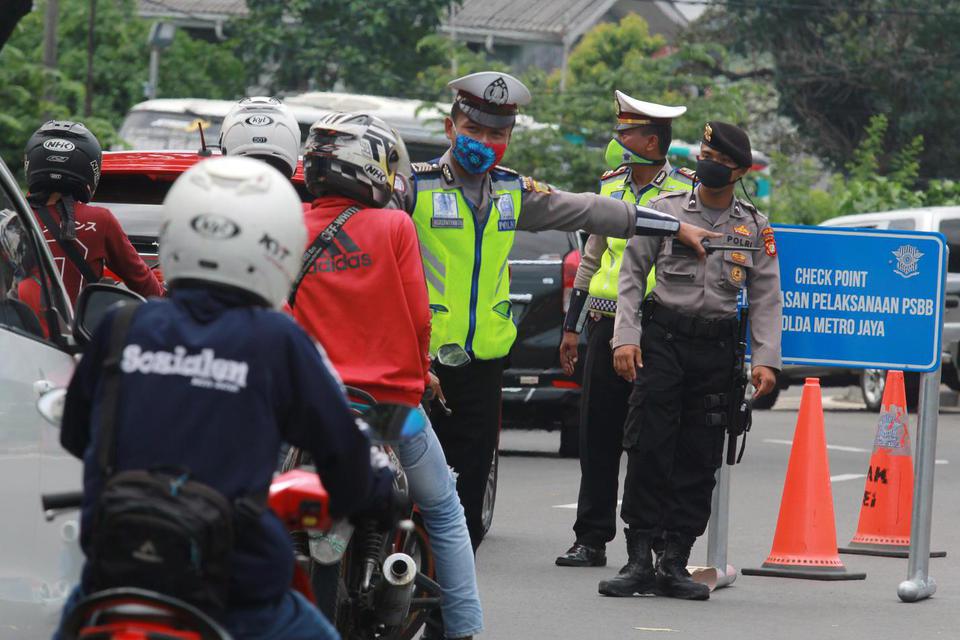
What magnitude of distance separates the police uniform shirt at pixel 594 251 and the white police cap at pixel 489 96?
1.95 meters

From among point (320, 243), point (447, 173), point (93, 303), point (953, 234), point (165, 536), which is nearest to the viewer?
point (165, 536)

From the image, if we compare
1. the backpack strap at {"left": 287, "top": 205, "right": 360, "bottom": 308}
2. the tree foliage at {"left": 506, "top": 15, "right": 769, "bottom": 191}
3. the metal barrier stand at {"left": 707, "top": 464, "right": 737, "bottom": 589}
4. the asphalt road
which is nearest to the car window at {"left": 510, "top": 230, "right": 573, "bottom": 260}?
the asphalt road

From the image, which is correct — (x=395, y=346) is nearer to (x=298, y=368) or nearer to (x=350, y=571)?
(x=350, y=571)

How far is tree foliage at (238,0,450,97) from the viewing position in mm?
40906

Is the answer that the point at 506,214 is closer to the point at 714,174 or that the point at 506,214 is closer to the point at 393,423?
the point at 714,174

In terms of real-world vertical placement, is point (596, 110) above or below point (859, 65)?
below

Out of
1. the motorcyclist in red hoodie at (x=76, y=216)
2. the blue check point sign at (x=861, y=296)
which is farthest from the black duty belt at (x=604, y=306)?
the motorcyclist in red hoodie at (x=76, y=216)

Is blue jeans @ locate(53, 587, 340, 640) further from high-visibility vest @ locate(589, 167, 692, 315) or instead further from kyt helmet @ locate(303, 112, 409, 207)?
high-visibility vest @ locate(589, 167, 692, 315)

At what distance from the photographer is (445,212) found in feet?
21.3

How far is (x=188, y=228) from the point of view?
356 centimetres

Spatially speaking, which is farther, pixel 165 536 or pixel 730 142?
pixel 730 142

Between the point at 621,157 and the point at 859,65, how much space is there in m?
34.6

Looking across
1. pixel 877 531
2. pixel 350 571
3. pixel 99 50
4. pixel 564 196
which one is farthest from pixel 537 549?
pixel 99 50

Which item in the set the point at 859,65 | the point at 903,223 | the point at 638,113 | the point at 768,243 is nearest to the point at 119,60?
the point at 859,65
